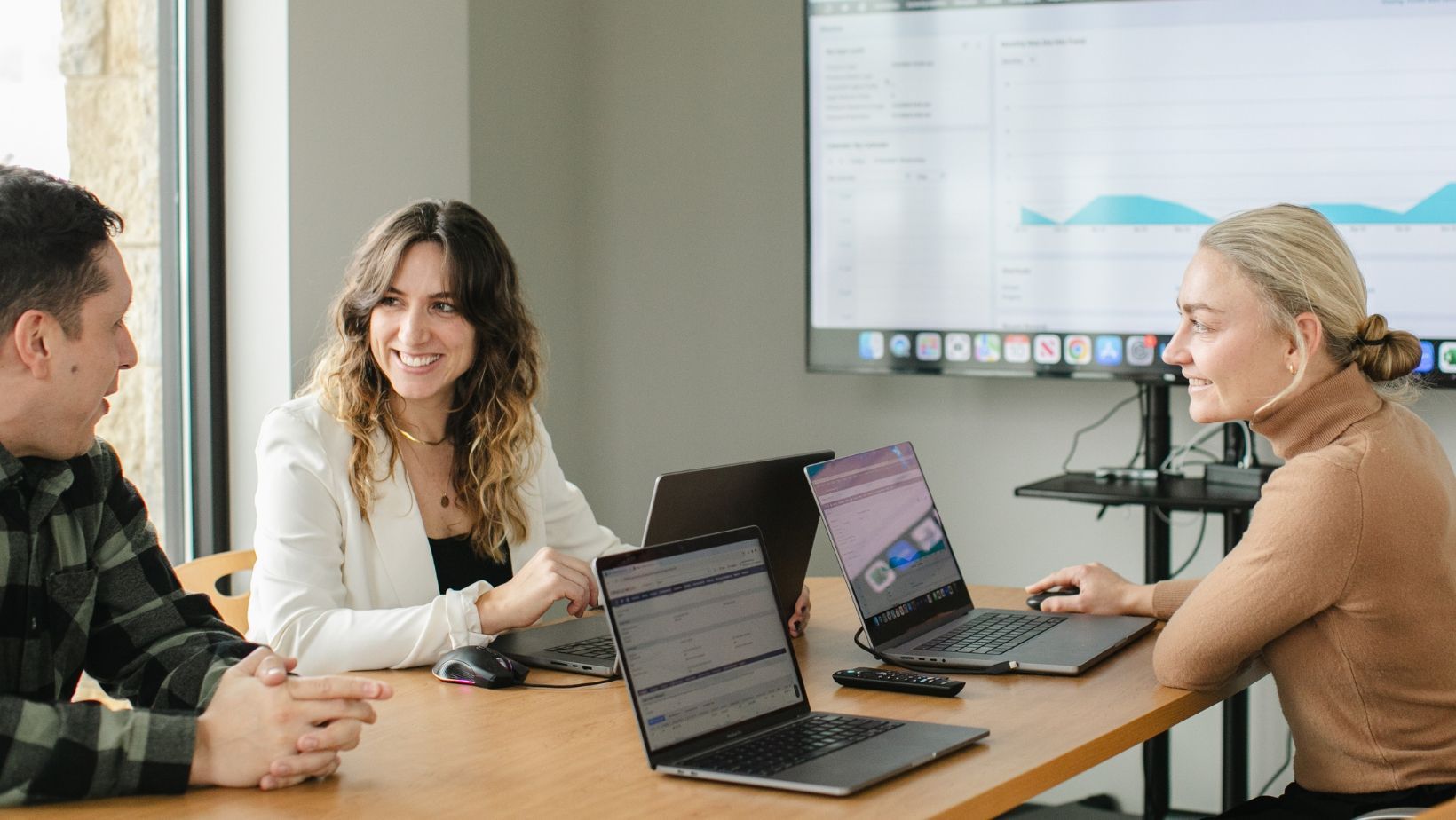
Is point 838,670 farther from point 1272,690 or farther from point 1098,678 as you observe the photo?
point 1272,690

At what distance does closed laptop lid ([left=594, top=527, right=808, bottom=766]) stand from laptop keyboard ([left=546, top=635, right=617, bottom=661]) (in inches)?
14.7

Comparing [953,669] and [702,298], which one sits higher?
[702,298]

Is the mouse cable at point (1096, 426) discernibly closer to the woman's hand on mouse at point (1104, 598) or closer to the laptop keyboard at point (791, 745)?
the woman's hand on mouse at point (1104, 598)

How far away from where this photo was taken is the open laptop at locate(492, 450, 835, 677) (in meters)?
1.85

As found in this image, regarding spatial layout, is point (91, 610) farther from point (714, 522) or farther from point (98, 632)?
point (714, 522)

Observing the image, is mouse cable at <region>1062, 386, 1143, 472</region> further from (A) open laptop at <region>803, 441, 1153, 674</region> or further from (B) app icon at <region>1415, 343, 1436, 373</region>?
(A) open laptop at <region>803, 441, 1153, 674</region>

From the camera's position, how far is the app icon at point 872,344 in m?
3.46

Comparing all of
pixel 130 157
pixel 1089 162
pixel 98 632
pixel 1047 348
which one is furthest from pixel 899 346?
pixel 98 632

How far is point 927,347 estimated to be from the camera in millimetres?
3414

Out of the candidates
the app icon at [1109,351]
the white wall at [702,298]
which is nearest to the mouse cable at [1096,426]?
the white wall at [702,298]

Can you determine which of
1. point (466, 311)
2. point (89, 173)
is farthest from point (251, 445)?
point (466, 311)

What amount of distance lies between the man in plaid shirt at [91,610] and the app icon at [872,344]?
6.56ft

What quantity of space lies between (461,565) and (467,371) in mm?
337

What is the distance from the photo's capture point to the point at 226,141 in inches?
124
